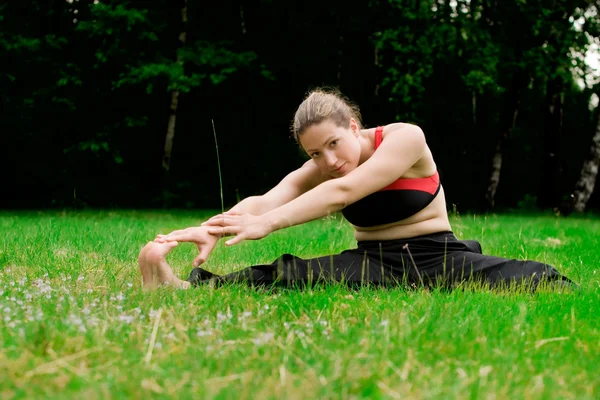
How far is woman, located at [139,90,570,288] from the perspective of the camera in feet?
11.4

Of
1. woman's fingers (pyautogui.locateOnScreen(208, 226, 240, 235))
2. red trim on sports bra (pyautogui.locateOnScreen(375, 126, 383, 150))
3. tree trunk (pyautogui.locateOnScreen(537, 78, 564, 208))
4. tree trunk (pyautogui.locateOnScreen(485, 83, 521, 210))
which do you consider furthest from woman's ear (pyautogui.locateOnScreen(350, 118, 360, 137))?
tree trunk (pyautogui.locateOnScreen(537, 78, 564, 208))

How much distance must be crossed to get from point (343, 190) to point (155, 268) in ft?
3.39

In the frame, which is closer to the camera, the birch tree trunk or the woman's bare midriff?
the woman's bare midriff

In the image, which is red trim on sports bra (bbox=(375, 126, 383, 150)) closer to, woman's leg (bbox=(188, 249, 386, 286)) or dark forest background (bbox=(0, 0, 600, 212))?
woman's leg (bbox=(188, 249, 386, 286))

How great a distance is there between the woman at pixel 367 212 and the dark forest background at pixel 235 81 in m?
12.8

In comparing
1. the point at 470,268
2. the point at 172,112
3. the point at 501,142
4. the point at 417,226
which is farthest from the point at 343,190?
the point at 501,142

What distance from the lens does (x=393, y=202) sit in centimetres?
398

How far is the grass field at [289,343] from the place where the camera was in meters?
1.93

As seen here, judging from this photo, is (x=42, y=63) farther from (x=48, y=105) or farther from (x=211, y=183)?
(x=211, y=183)

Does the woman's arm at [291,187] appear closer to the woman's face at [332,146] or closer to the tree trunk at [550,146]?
the woman's face at [332,146]

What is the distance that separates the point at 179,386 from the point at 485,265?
2575 millimetres

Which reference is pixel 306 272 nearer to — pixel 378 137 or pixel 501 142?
pixel 378 137

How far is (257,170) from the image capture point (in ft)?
69.3

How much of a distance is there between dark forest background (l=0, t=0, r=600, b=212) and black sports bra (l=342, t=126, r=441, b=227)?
1282 cm
